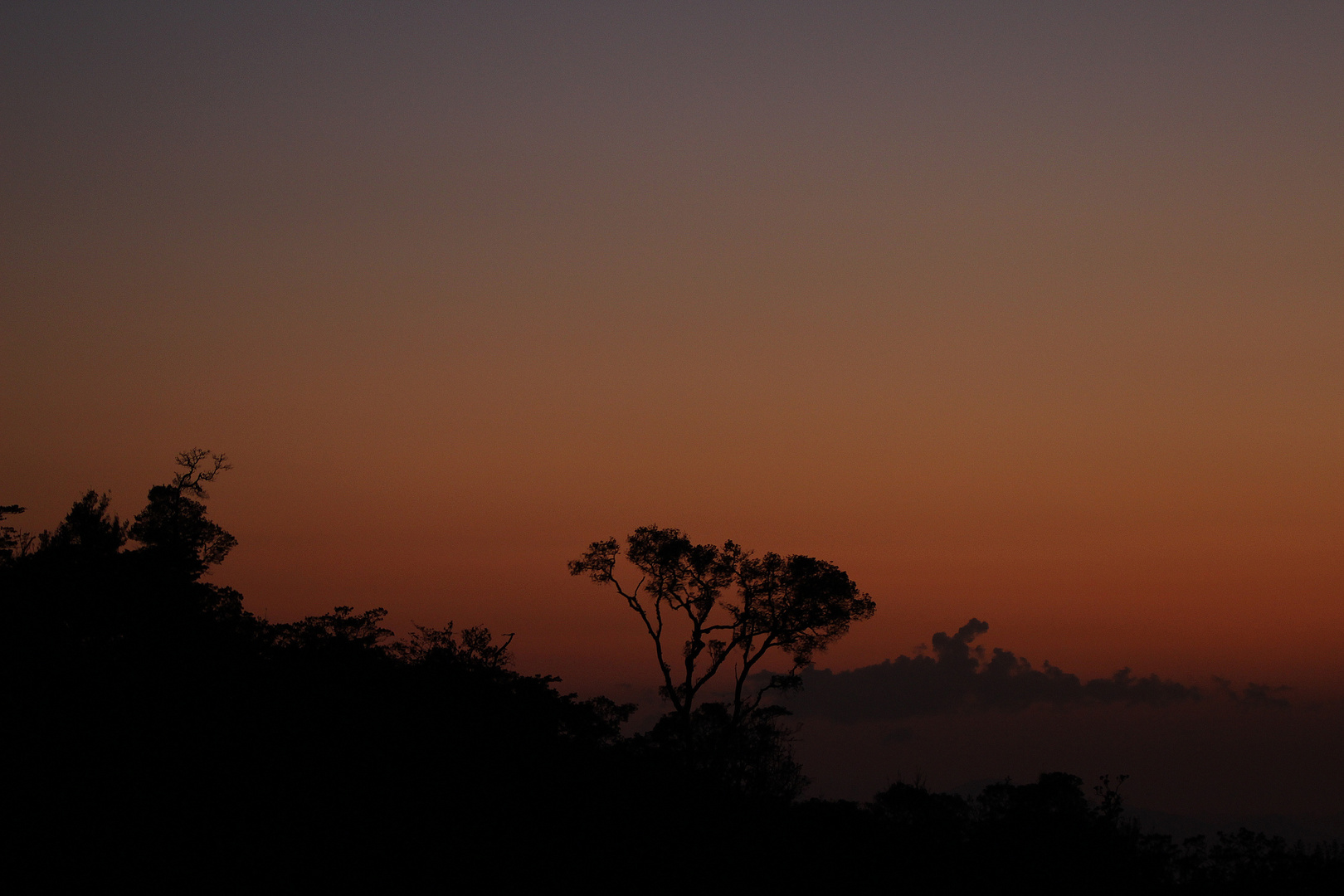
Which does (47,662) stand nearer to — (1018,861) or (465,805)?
(465,805)

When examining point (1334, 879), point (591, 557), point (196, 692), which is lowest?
point (1334, 879)

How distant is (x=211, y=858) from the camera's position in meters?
24.5

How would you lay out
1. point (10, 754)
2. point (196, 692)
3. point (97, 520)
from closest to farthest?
point (10, 754) < point (196, 692) < point (97, 520)

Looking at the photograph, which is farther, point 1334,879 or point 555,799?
point 555,799

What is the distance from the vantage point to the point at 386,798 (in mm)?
28438

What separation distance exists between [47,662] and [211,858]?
1345 cm

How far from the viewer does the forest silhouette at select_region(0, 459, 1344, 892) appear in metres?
25.4

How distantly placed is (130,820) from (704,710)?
155ft

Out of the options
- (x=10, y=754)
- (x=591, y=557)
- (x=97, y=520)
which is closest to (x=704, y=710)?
(x=591, y=557)

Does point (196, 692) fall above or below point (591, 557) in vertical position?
below

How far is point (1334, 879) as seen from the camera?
28.7 meters

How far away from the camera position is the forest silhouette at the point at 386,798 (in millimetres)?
25406

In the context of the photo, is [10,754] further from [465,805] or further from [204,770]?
[465,805]

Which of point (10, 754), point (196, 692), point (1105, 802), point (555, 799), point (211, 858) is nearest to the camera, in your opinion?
point (211, 858)
